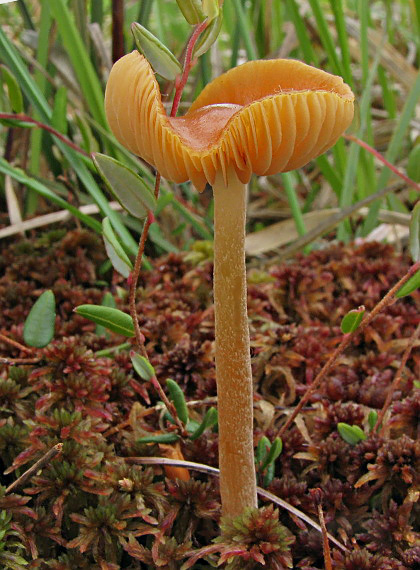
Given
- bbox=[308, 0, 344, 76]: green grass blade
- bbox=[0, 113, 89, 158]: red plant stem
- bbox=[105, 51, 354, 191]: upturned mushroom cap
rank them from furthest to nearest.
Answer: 1. bbox=[308, 0, 344, 76]: green grass blade
2. bbox=[0, 113, 89, 158]: red plant stem
3. bbox=[105, 51, 354, 191]: upturned mushroom cap

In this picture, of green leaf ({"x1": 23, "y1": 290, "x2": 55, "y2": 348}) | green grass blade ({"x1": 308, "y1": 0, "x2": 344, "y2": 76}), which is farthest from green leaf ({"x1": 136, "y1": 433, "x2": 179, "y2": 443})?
green grass blade ({"x1": 308, "y1": 0, "x2": 344, "y2": 76})

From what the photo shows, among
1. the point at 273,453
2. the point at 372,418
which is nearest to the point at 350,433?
the point at 372,418

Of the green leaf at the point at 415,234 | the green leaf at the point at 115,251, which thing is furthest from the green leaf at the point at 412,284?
the green leaf at the point at 115,251

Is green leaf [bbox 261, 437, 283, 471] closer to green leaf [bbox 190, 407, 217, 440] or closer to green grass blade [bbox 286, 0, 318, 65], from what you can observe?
green leaf [bbox 190, 407, 217, 440]

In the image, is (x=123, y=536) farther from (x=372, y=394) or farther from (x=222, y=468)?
(x=372, y=394)

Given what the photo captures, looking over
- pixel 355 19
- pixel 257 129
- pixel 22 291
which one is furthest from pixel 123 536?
pixel 355 19
